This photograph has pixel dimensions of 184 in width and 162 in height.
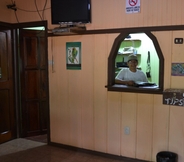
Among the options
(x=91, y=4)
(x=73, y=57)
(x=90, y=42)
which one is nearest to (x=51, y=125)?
(x=73, y=57)

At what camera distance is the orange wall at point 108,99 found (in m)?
3.03

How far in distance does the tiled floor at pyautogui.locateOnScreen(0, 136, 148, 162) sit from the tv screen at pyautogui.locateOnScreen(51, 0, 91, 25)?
2030 millimetres

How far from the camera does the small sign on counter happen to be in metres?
2.75

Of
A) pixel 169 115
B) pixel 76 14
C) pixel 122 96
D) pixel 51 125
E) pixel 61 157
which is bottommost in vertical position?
pixel 61 157

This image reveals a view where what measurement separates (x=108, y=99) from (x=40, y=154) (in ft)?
4.58

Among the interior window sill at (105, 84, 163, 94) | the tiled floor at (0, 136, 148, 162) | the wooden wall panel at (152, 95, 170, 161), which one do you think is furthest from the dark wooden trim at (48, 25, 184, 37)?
the tiled floor at (0, 136, 148, 162)

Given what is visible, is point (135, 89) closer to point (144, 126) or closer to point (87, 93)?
point (144, 126)

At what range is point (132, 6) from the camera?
316 cm

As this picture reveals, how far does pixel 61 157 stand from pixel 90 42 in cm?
180

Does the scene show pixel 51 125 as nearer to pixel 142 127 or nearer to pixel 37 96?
pixel 37 96

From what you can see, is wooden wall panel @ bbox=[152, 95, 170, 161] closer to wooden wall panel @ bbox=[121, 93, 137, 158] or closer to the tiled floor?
wooden wall panel @ bbox=[121, 93, 137, 158]

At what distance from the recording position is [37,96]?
4500mm

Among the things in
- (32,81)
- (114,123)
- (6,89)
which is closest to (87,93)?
(114,123)

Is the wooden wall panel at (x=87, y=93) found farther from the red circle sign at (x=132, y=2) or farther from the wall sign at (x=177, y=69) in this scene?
the wall sign at (x=177, y=69)
